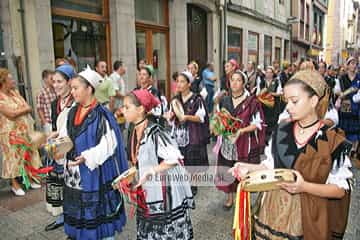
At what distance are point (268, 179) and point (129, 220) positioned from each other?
106 inches

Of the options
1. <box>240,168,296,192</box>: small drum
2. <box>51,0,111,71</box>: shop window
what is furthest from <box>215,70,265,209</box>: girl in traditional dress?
<box>51,0,111,71</box>: shop window

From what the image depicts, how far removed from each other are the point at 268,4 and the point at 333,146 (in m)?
18.1

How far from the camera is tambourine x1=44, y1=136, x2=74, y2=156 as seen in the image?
2.51 meters

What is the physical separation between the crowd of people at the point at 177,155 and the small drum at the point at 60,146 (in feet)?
0.26

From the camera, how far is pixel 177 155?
7.76 feet

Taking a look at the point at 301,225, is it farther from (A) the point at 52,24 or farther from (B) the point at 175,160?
(A) the point at 52,24

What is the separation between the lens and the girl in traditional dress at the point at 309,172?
177 cm

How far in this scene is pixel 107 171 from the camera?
2.74 metres

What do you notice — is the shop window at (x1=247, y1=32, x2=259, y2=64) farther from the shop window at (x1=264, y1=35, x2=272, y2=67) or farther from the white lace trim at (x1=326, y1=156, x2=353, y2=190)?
the white lace trim at (x1=326, y1=156, x2=353, y2=190)

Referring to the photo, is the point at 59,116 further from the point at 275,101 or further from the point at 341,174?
the point at 275,101

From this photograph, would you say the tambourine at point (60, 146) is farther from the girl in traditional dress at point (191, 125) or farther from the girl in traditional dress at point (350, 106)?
the girl in traditional dress at point (350, 106)

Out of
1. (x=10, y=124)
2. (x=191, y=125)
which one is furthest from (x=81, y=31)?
(x=191, y=125)

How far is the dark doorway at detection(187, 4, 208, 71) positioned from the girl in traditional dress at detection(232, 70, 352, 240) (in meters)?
9.34

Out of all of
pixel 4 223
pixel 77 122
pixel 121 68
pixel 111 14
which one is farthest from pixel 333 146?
pixel 111 14
